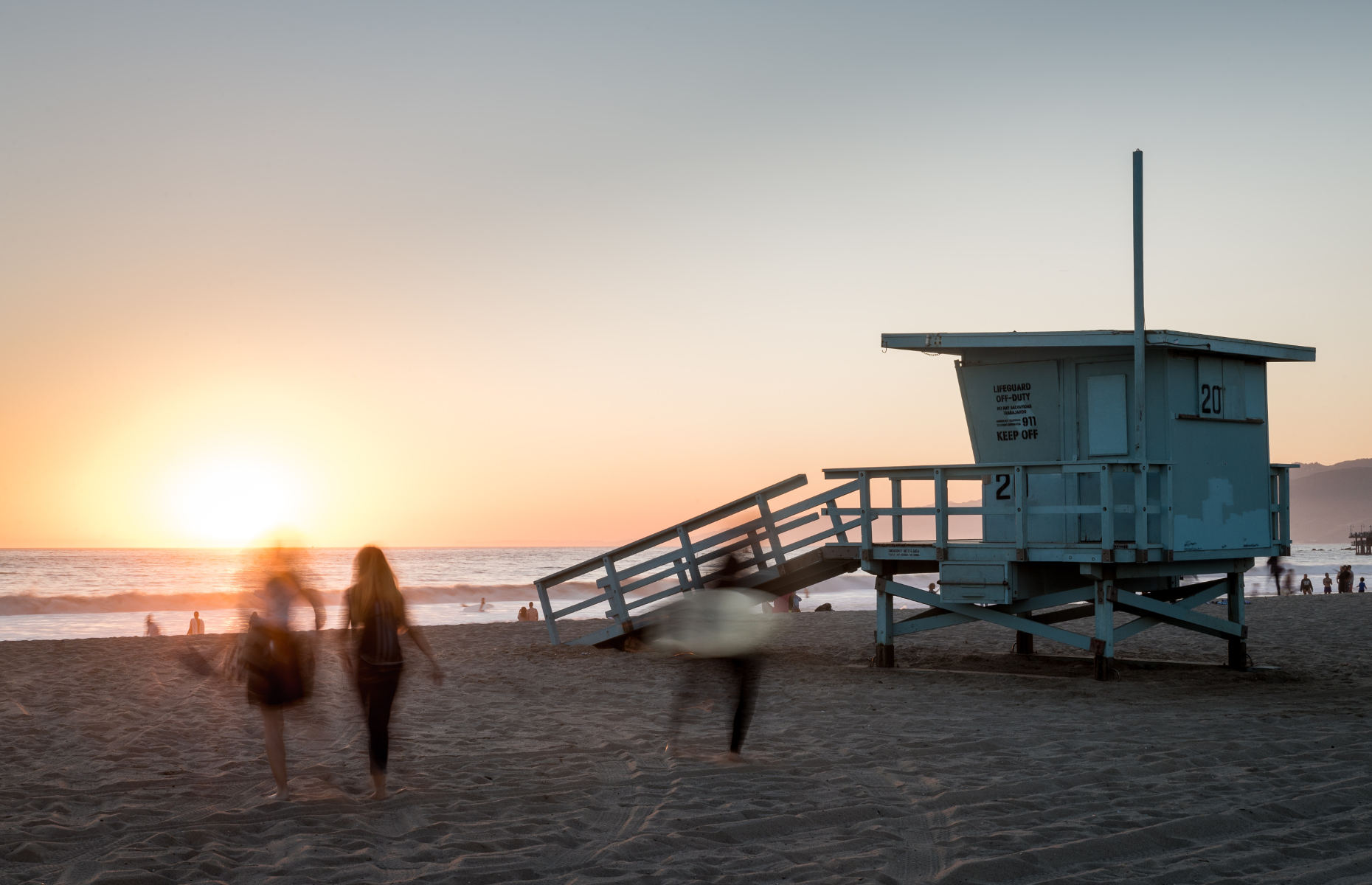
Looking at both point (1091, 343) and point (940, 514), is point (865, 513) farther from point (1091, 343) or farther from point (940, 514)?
point (1091, 343)

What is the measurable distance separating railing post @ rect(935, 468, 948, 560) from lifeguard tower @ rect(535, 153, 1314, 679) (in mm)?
19

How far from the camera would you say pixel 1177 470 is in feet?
41.3

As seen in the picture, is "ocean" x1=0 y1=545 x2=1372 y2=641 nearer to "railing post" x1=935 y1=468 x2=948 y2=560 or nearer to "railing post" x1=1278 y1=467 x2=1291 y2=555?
"railing post" x1=935 y1=468 x2=948 y2=560

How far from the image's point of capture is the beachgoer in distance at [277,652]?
21.4 feet

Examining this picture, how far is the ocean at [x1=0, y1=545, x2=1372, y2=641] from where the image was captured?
42406mm

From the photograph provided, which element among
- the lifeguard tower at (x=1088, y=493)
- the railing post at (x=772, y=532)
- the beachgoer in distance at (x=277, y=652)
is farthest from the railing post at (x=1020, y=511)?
the beachgoer in distance at (x=277, y=652)

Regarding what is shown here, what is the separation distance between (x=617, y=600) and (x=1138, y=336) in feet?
25.2

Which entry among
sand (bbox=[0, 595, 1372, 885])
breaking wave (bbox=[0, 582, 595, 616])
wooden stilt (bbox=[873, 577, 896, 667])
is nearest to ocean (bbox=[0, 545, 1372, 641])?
breaking wave (bbox=[0, 582, 595, 616])

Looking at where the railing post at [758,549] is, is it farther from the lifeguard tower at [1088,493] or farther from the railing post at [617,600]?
the railing post at [617,600]

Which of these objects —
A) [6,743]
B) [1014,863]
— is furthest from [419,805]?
[6,743]

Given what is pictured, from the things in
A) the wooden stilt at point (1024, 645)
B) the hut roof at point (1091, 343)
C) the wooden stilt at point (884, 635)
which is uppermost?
the hut roof at point (1091, 343)

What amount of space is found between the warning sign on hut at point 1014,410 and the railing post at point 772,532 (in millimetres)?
2749

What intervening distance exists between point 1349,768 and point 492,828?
5.50 metres

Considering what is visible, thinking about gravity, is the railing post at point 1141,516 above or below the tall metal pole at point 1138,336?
below
